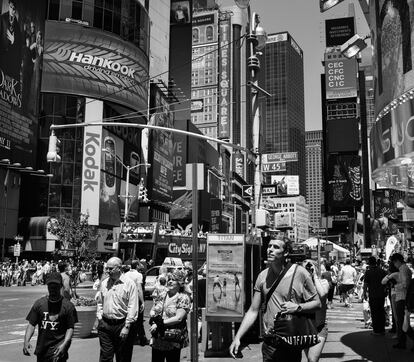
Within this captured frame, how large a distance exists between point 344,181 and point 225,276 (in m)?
109

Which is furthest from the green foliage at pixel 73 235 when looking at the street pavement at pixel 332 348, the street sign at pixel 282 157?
the street pavement at pixel 332 348

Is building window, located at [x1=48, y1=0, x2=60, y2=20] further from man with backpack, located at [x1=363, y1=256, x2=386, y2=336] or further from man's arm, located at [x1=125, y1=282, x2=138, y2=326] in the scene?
man's arm, located at [x1=125, y1=282, x2=138, y2=326]

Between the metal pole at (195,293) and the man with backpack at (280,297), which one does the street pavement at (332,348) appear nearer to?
A: the metal pole at (195,293)

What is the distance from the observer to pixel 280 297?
5.18 meters

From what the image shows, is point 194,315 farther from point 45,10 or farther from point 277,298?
point 45,10

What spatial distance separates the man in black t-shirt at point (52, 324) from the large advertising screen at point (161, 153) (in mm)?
69325

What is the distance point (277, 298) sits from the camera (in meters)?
5.18

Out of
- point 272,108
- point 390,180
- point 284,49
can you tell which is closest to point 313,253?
point 390,180

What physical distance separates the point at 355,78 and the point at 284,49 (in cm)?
8064

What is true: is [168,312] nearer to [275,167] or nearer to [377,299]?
[377,299]

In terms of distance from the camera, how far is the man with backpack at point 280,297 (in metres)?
5.09

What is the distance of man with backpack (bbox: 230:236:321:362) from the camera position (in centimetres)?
509

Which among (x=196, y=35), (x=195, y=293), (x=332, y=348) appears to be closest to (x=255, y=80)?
(x=332, y=348)

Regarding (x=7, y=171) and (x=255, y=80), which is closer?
(x=255, y=80)
